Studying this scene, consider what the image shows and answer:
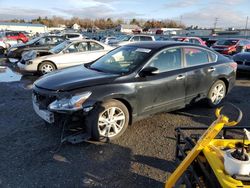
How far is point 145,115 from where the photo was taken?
16.0ft

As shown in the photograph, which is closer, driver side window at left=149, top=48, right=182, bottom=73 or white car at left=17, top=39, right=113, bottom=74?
driver side window at left=149, top=48, right=182, bottom=73

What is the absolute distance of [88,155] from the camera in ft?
13.1

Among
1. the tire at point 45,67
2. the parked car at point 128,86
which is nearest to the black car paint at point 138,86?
the parked car at point 128,86

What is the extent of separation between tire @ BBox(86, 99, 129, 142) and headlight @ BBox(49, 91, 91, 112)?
0.24m

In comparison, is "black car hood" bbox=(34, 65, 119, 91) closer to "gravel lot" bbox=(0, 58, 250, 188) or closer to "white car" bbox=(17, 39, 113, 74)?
"gravel lot" bbox=(0, 58, 250, 188)

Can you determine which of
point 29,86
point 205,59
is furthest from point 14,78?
point 205,59

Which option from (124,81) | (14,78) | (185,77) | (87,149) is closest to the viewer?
(87,149)

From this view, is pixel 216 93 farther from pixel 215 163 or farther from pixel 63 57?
pixel 63 57

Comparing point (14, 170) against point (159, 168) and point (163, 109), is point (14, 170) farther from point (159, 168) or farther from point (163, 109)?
point (163, 109)

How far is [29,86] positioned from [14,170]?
5755mm

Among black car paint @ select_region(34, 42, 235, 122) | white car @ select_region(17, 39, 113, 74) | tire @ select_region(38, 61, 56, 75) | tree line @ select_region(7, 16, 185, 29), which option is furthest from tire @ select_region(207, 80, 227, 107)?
tree line @ select_region(7, 16, 185, 29)

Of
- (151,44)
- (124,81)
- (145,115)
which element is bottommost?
(145,115)

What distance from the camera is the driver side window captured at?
199 inches

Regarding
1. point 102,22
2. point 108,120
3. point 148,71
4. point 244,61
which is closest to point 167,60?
point 148,71
